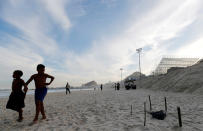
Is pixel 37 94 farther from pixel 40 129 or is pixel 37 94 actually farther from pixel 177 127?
pixel 177 127

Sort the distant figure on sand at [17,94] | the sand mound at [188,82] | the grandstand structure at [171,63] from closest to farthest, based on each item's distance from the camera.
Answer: the distant figure on sand at [17,94] < the sand mound at [188,82] < the grandstand structure at [171,63]

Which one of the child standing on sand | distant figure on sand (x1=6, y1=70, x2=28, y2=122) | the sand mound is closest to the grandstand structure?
the sand mound

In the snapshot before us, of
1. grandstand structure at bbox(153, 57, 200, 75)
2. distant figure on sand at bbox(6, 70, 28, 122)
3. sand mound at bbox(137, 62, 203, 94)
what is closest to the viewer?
distant figure on sand at bbox(6, 70, 28, 122)

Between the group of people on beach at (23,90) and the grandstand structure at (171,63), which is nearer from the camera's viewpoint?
the group of people on beach at (23,90)

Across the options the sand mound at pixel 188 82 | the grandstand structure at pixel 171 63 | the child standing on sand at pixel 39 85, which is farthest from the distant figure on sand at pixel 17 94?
the grandstand structure at pixel 171 63

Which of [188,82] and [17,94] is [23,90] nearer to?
[17,94]

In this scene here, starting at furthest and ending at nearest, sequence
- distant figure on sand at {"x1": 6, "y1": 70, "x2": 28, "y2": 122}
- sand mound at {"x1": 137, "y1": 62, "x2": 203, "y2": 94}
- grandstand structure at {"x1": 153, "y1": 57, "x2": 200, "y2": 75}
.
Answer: grandstand structure at {"x1": 153, "y1": 57, "x2": 200, "y2": 75} < sand mound at {"x1": 137, "y1": 62, "x2": 203, "y2": 94} < distant figure on sand at {"x1": 6, "y1": 70, "x2": 28, "y2": 122}

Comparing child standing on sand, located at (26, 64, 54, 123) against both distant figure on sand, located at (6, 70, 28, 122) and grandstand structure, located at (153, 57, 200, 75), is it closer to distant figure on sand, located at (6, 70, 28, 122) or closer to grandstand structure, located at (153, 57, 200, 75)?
distant figure on sand, located at (6, 70, 28, 122)

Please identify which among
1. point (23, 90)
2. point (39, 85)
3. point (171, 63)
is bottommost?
point (23, 90)

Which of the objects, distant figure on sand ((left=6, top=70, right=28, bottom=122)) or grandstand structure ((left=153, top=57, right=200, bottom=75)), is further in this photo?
grandstand structure ((left=153, top=57, right=200, bottom=75))

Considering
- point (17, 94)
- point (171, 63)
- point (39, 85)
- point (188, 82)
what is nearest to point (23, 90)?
point (17, 94)

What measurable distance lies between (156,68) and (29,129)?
8518 centimetres

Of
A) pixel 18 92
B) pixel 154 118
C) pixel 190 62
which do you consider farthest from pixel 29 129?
pixel 190 62

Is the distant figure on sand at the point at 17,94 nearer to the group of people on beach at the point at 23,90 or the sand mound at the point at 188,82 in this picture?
the group of people on beach at the point at 23,90
